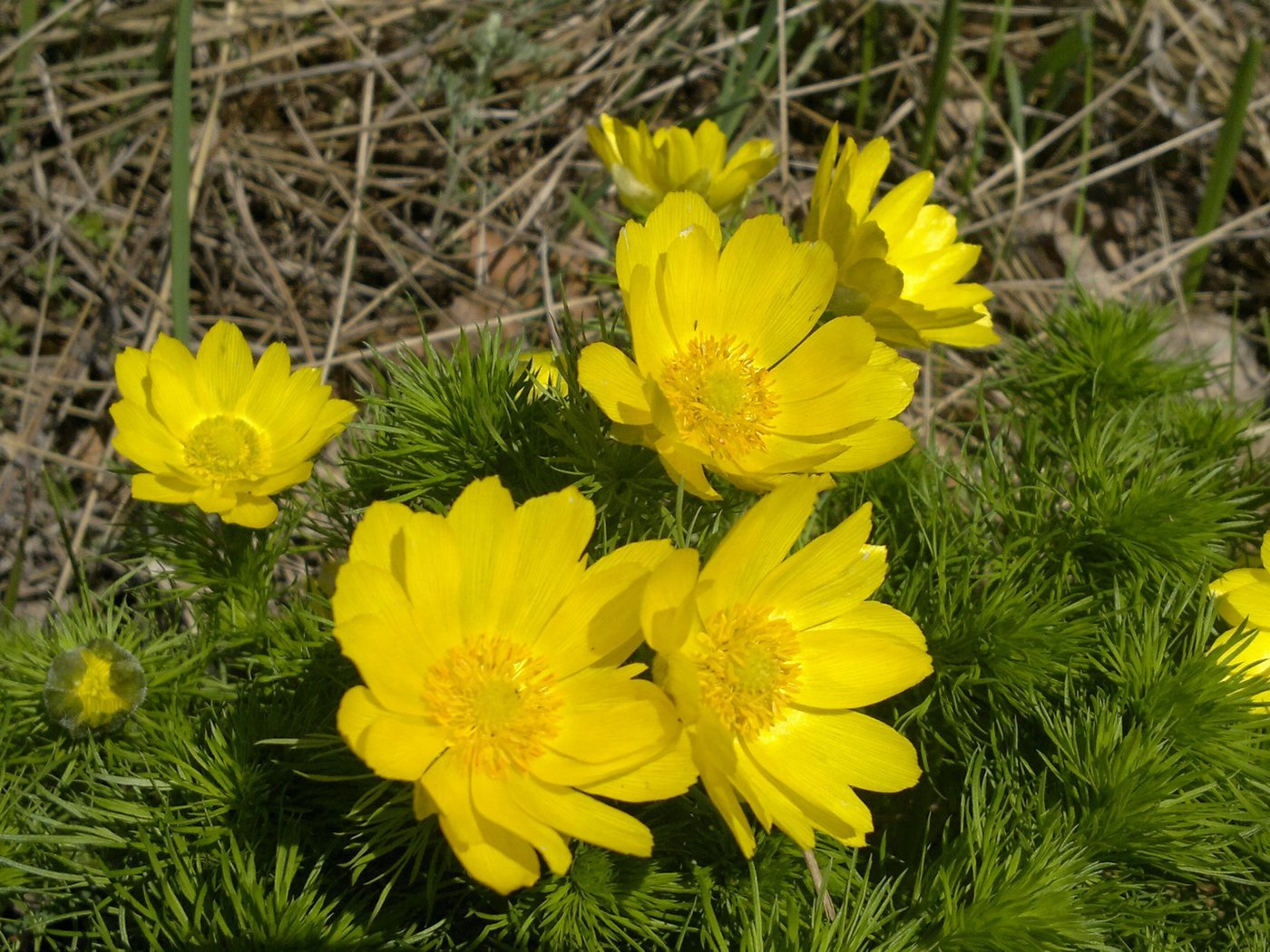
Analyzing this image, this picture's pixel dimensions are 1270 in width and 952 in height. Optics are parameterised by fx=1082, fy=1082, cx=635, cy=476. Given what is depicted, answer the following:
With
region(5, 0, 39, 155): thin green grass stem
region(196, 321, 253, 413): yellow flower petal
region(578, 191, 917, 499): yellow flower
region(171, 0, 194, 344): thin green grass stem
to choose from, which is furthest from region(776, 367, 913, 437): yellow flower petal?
region(5, 0, 39, 155): thin green grass stem

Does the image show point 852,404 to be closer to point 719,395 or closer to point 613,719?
point 719,395

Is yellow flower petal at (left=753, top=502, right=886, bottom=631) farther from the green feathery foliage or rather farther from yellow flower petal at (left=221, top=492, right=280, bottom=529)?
yellow flower petal at (left=221, top=492, right=280, bottom=529)

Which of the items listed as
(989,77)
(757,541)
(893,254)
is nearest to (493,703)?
(757,541)

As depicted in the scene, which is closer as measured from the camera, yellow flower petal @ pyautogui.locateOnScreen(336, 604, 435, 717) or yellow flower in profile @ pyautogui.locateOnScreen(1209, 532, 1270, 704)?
yellow flower petal @ pyautogui.locateOnScreen(336, 604, 435, 717)

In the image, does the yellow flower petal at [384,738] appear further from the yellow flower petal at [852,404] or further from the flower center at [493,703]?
the yellow flower petal at [852,404]

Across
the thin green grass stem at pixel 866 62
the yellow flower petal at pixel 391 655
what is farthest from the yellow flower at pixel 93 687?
the thin green grass stem at pixel 866 62

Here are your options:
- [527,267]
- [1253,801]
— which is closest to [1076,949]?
[1253,801]
